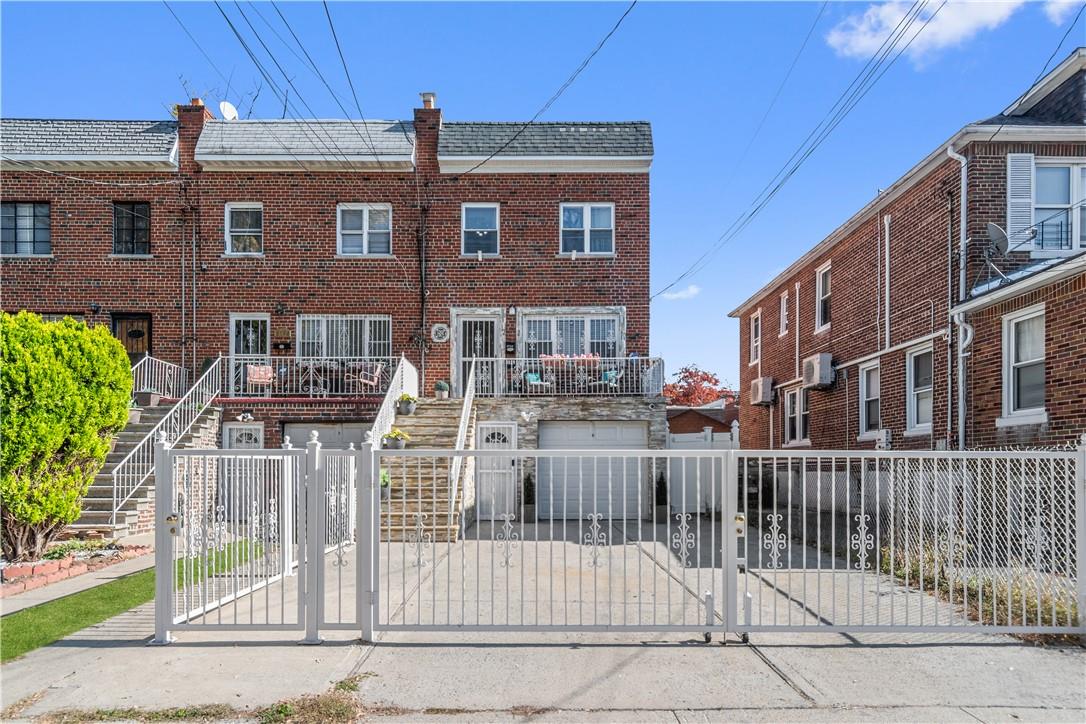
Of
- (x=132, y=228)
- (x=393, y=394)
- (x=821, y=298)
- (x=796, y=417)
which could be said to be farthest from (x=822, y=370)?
(x=132, y=228)

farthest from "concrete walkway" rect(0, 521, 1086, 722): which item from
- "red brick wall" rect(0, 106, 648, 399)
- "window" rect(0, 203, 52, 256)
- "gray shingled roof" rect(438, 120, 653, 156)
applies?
"window" rect(0, 203, 52, 256)

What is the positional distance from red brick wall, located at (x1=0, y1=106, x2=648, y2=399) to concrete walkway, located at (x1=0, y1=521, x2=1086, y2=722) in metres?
12.9

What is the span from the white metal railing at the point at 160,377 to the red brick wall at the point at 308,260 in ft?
1.81

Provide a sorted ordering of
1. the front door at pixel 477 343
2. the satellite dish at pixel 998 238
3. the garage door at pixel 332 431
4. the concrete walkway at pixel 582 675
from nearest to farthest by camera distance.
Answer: the concrete walkway at pixel 582 675 → the satellite dish at pixel 998 238 → the garage door at pixel 332 431 → the front door at pixel 477 343

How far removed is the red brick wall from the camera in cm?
1925

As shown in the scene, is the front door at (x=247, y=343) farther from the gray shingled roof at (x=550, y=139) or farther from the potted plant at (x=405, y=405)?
the gray shingled roof at (x=550, y=139)

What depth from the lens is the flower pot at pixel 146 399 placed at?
56.0ft

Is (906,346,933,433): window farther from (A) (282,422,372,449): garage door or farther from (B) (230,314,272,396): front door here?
(B) (230,314,272,396): front door

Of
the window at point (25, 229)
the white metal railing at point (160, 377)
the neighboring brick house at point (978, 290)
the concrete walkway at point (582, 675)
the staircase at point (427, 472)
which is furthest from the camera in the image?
the window at point (25, 229)

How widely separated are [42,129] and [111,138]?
5.54 ft

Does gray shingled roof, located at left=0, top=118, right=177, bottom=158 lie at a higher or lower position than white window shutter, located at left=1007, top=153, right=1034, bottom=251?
higher

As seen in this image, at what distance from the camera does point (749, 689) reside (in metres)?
5.57

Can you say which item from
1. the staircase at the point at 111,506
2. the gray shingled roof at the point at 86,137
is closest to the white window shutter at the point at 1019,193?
the staircase at the point at 111,506

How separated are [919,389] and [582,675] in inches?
433
